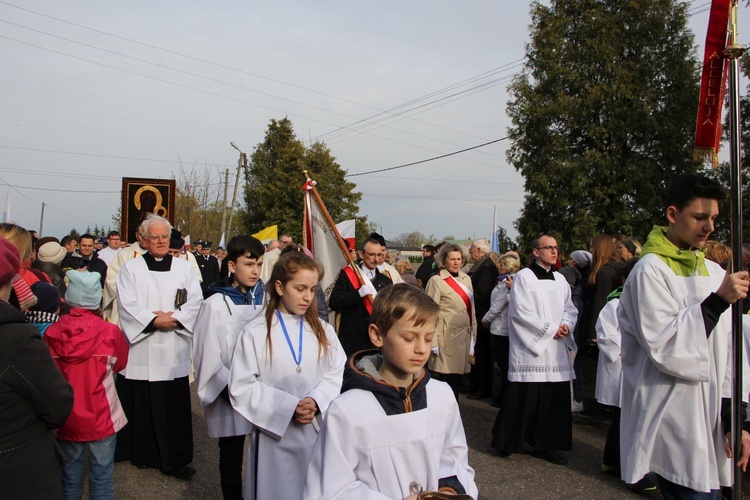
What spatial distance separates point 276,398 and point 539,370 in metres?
3.39

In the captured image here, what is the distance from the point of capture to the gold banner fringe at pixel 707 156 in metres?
3.42

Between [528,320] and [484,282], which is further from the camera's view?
[484,282]

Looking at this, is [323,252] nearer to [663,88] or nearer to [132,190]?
[132,190]

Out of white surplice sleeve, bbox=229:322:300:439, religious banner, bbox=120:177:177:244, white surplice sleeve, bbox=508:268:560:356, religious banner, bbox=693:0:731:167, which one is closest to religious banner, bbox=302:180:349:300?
white surplice sleeve, bbox=508:268:560:356

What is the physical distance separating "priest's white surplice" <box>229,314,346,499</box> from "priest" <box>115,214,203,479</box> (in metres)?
2.11

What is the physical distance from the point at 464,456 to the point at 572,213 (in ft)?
62.2

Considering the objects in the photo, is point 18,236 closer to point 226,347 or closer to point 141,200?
point 226,347

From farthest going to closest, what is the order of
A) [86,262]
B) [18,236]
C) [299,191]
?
1. [299,191]
2. [86,262]
3. [18,236]

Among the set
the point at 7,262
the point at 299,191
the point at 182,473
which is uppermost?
the point at 299,191

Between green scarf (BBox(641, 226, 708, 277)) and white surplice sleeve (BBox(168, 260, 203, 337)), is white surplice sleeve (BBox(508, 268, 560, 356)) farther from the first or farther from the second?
white surplice sleeve (BBox(168, 260, 203, 337))

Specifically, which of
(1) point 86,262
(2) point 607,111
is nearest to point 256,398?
(1) point 86,262

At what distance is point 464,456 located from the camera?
2.50 meters

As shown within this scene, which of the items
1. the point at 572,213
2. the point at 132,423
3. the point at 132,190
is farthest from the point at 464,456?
the point at 572,213

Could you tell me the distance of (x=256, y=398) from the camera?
335 centimetres
